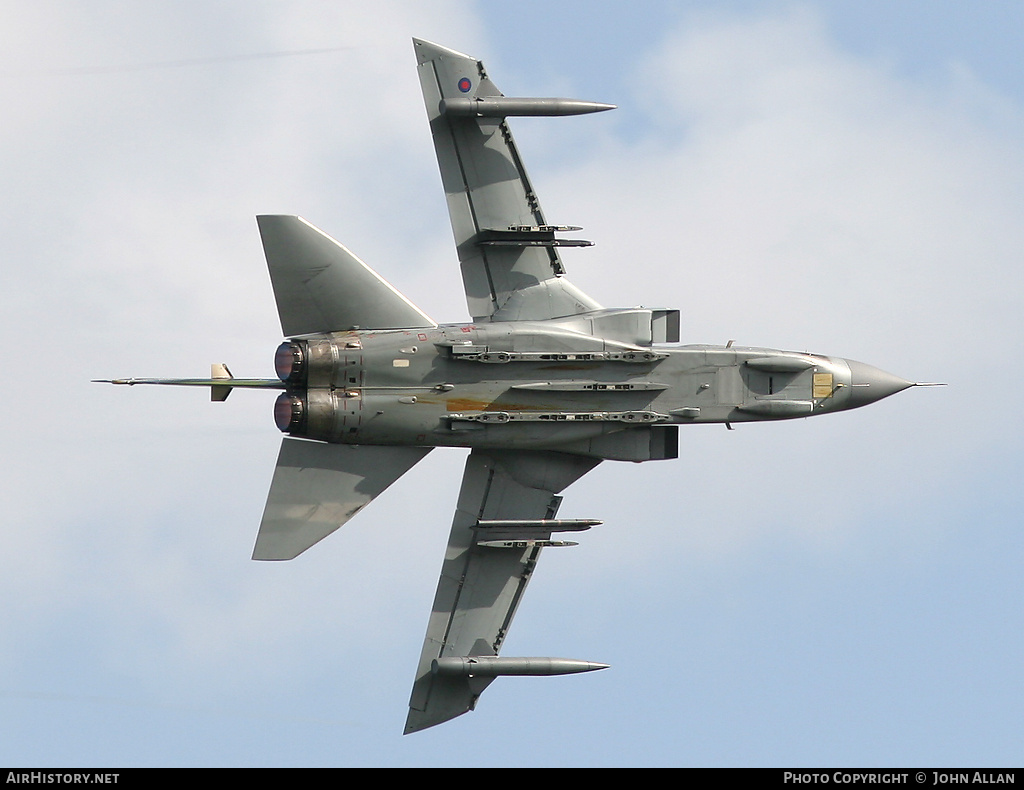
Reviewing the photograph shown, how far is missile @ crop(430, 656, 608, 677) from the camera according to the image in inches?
974

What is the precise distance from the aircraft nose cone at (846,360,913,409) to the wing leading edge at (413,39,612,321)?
150 inches

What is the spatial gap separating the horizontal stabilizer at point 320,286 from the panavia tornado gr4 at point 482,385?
0.07 feet

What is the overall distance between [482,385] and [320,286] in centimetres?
251

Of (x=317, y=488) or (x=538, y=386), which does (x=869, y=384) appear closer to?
(x=538, y=386)

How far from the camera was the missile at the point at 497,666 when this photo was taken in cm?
2473

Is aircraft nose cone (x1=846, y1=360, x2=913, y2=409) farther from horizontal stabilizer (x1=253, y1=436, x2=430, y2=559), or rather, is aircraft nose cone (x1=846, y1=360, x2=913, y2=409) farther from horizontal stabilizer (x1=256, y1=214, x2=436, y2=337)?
horizontal stabilizer (x1=253, y1=436, x2=430, y2=559)

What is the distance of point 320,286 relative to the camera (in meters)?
24.0

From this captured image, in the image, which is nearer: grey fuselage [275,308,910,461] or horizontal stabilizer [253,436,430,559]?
grey fuselage [275,308,910,461]

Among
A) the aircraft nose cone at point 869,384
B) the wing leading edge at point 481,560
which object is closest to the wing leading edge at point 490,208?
the wing leading edge at point 481,560

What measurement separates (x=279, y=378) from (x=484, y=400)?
8.94 ft

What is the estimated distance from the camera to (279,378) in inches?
938

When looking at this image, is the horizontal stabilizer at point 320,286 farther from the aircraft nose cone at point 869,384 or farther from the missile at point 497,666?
the aircraft nose cone at point 869,384

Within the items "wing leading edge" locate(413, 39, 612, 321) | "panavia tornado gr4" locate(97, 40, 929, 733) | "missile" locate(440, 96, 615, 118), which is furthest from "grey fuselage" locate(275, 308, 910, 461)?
"missile" locate(440, 96, 615, 118)

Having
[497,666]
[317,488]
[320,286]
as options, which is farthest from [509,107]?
[497,666]
